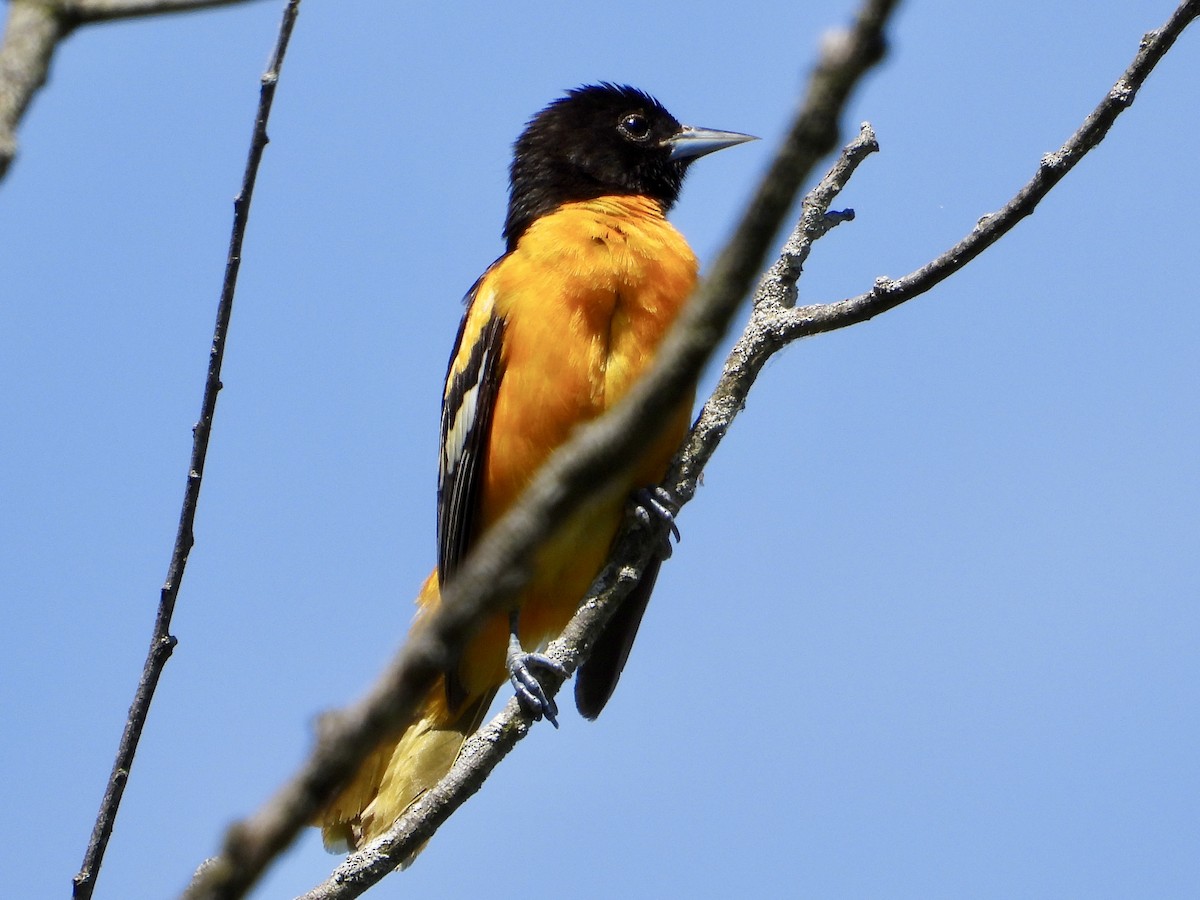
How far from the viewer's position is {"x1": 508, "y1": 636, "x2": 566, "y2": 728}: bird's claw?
477 cm

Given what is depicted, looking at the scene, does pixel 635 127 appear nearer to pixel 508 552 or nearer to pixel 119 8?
pixel 119 8

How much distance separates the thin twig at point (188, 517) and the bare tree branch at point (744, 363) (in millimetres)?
865

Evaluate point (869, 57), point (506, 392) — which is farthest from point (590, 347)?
point (869, 57)

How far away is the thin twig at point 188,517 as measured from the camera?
3287mm

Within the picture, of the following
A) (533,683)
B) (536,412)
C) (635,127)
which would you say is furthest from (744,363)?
(635,127)

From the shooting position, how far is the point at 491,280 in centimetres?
657

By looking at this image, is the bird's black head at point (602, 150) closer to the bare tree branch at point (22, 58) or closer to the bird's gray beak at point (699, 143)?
the bird's gray beak at point (699, 143)

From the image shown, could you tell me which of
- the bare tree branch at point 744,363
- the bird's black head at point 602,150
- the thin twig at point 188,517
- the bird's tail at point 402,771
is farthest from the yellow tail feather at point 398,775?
the bird's black head at point 602,150

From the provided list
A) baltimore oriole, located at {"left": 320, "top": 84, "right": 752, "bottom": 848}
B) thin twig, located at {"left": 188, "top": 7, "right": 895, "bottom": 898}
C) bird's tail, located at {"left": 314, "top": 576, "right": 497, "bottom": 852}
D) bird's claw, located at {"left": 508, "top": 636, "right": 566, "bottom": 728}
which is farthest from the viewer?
baltimore oriole, located at {"left": 320, "top": 84, "right": 752, "bottom": 848}

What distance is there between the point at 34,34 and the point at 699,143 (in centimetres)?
590

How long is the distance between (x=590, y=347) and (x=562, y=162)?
77.6 inches

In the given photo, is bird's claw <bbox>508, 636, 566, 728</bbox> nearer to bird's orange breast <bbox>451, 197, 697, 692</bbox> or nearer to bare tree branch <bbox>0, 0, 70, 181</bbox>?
bird's orange breast <bbox>451, 197, 697, 692</bbox>

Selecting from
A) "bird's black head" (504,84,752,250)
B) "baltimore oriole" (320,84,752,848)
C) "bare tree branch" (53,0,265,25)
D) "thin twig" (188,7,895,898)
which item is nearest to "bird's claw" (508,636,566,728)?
"baltimore oriole" (320,84,752,848)

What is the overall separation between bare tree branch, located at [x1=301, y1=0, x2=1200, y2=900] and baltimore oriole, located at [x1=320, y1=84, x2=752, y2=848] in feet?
1.34
